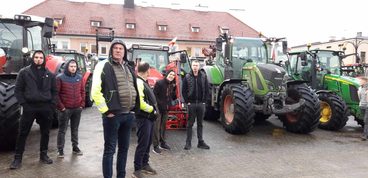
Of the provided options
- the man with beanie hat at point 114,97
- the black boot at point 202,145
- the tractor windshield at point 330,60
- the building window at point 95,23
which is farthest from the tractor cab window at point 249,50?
the building window at point 95,23

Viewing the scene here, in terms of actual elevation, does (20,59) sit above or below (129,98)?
above

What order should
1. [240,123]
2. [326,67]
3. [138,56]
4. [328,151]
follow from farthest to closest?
[326,67] < [138,56] < [240,123] < [328,151]

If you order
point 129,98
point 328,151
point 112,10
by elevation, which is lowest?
point 328,151

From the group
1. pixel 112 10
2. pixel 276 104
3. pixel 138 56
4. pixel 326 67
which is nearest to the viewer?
pixel 276 104

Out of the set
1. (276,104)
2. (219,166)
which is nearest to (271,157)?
(219,166)

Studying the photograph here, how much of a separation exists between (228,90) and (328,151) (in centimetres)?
263

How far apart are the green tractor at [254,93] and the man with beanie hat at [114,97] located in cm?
421

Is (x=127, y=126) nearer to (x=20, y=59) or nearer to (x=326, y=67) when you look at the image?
(x=20, y=59)

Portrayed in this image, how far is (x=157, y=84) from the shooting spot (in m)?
7.32

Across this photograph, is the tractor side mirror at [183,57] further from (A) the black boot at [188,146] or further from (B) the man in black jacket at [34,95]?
(B) the man in black jacket at [34,95]

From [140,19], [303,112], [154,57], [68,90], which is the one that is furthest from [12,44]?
[140,19]

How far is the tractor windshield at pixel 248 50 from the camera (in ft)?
33.8

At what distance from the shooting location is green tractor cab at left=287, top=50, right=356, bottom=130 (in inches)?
393

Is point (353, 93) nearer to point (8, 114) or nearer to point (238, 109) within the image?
point (238, 109)
